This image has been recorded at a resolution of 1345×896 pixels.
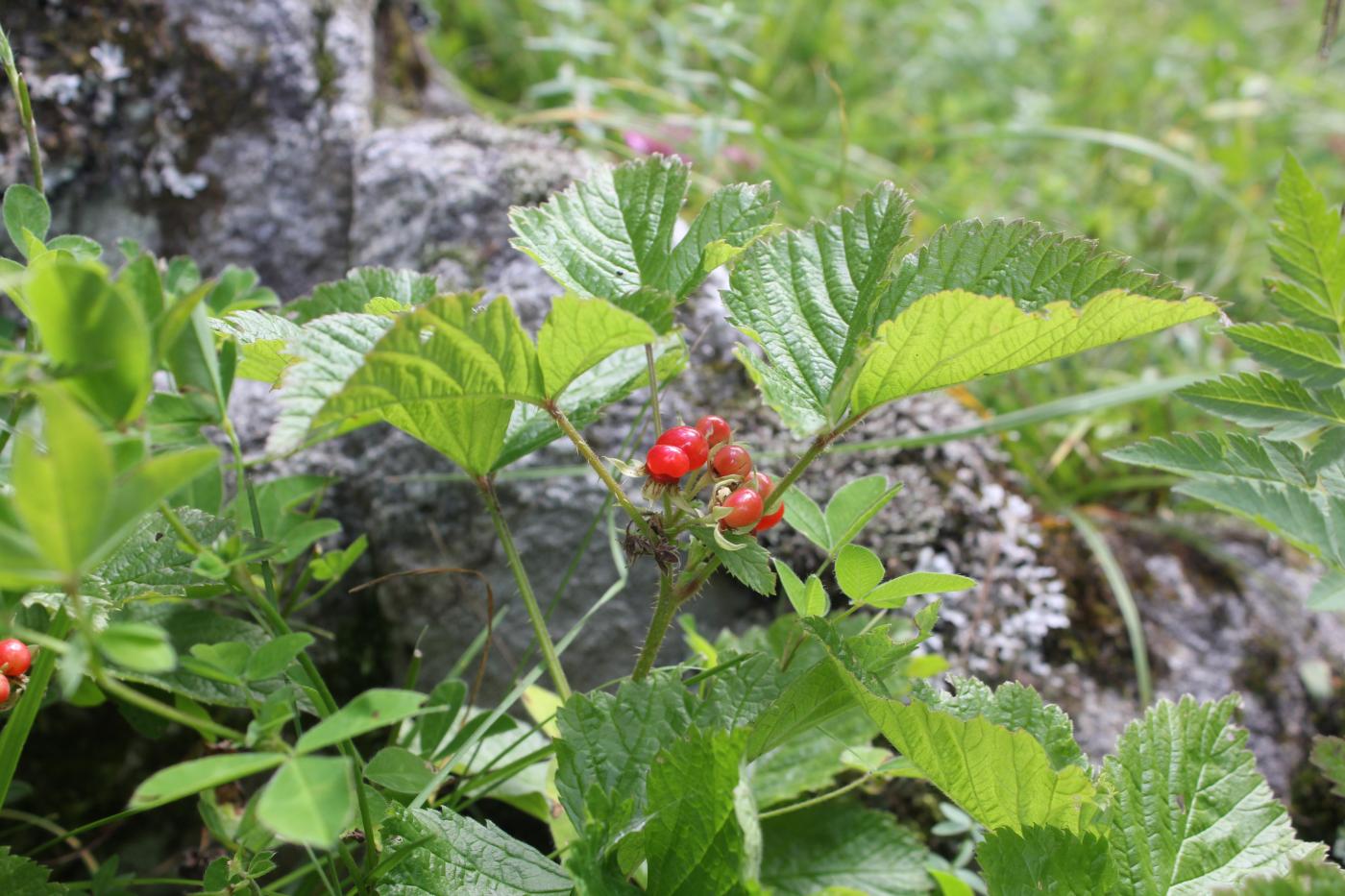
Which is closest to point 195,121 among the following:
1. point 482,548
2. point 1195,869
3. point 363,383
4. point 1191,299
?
point 482,548

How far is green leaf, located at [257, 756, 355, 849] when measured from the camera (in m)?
0.54

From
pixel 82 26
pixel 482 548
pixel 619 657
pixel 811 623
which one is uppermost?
pixel 82 26

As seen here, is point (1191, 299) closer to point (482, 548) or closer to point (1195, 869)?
point (1195, 869)

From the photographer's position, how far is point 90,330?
59 centimetres

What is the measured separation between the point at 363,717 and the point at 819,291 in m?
0.59

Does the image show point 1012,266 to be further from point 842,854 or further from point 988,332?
point 842,854

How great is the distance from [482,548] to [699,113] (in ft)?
5.88

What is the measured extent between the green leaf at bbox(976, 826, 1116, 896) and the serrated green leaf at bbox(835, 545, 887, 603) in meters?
0.25

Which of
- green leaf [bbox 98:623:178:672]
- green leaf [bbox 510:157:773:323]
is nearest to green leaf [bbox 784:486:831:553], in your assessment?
green leaf [bbox 510:157:773:323]

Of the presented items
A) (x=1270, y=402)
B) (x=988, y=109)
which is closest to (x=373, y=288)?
(x=1270, y=402)

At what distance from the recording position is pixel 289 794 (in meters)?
0.58

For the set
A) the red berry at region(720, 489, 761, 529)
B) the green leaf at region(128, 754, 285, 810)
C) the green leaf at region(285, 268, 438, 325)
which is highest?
the green leaf at region(285, 268, 438, 325)

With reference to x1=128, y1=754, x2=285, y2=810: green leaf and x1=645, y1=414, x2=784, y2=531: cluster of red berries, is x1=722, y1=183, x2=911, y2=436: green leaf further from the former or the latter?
x1=128, y1=754, x2=285, y2=810: green leaf

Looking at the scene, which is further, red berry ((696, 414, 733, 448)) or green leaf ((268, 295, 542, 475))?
red berry ((696, 414, 733, 448))
